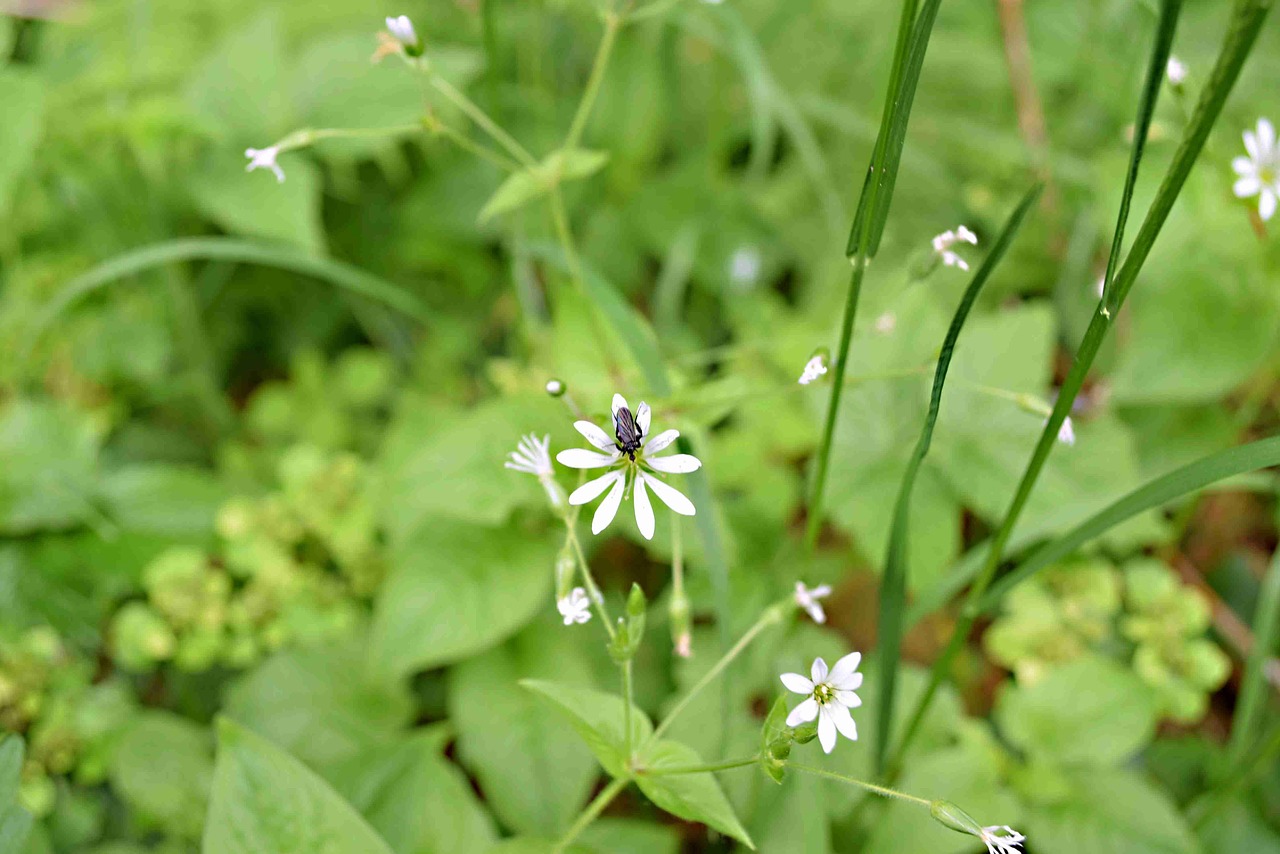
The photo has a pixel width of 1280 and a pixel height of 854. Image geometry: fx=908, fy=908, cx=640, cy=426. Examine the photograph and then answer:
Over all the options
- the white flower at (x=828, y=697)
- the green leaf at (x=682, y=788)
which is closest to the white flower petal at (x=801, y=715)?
the white flower at (x=828, y=697)

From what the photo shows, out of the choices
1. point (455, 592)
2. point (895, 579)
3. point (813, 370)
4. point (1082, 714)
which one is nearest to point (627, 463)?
point (813, 370)

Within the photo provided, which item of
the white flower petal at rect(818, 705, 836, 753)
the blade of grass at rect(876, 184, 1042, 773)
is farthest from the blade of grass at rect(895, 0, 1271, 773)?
the white flower petal at rect(818, 705, 836, 753)

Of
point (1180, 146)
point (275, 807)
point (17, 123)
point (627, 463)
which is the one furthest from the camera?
point (17, 123)

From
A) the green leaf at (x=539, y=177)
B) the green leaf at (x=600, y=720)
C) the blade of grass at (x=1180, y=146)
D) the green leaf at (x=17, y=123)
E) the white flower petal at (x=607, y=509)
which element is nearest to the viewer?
the blade of grass at (x=1180, y=146)

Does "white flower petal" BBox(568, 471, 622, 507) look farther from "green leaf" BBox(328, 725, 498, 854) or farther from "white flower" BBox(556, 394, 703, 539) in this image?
"green leaf" BBox(328, 725, 498, 854)

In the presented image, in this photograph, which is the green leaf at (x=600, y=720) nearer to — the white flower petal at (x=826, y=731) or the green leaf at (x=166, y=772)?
the white flower petal at (x=826, y=731)

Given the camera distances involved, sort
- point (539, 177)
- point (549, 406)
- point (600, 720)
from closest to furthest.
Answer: point (600, 720) → point (539, 177) → point (549, 406)

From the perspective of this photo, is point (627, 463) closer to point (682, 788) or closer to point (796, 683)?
point (796, 683)

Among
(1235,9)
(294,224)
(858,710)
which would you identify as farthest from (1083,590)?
(294,224)
